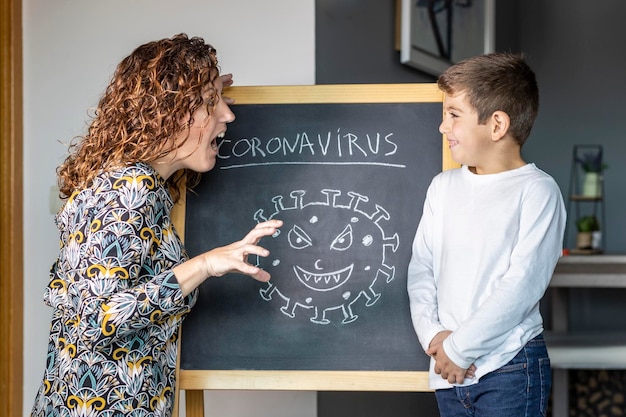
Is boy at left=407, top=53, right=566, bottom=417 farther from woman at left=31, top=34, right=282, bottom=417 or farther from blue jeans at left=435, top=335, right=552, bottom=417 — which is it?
woman at left=31, top=34, right=282, bottom=417

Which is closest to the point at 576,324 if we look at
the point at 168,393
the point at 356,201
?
the point at 356,201

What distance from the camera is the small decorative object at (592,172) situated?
4.52 m

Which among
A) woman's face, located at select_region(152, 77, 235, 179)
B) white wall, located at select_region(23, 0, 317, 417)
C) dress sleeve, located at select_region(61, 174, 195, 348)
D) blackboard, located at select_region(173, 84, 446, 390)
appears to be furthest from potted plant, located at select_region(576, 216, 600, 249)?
dress sleeve, located at select_region(61, 174, 195, 348)

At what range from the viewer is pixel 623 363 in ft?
9.82

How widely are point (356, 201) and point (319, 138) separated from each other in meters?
0.19

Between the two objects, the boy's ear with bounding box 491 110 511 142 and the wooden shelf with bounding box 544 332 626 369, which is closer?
the boy's ear with bounding box 491 110 511 142

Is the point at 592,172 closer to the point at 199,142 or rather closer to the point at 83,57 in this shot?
the point at 83,57

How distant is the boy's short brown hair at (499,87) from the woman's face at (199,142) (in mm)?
512

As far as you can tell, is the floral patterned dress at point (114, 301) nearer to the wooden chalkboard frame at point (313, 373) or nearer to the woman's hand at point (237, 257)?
the woman's hand at point (237, 257)

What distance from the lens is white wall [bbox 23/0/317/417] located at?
2.59 m

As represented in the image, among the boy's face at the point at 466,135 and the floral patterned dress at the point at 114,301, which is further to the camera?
the boy's face at the point at 466,135

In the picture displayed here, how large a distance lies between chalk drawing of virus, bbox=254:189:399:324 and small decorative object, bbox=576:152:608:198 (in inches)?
111

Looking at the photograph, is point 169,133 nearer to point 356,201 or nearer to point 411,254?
point 356,201

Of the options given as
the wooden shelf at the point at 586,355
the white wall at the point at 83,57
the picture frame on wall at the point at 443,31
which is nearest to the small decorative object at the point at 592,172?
the picture frame on wall at the point at 443,31
